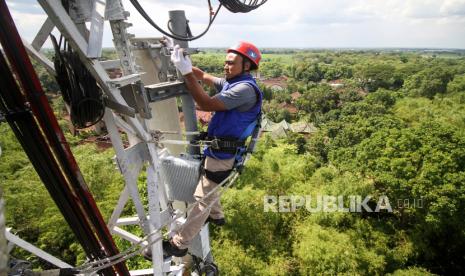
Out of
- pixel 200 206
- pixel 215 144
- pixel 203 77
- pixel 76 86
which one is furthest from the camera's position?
pixel 203 77

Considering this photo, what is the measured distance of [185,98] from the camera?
3.63 metres

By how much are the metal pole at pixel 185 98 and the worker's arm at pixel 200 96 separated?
23 centimetres

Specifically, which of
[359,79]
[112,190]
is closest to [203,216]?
[112,190]

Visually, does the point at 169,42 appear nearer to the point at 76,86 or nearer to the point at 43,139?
the point at 76,86

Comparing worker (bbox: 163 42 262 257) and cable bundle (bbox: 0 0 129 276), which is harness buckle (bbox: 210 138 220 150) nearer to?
worker (bbox: 163 42 262 257)

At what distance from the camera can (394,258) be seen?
14688 mm

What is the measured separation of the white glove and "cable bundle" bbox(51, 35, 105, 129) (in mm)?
913

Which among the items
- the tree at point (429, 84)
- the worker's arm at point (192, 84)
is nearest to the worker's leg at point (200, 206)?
the worker's arm at point (192, 84)

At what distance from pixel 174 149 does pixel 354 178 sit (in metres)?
16.8

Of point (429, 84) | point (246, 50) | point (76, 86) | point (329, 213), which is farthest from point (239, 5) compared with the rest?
point (429, 84)

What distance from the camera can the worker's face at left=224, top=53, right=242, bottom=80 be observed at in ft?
13.0

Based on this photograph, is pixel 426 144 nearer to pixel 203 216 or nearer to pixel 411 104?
pixel 203 216

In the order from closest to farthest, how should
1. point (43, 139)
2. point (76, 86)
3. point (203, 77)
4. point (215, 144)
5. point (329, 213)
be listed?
point (43, 139) < point (76, 86) < point (215, 144) < point (203, 77) < point (329, 213)

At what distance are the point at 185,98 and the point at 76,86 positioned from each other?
1.30 meters
